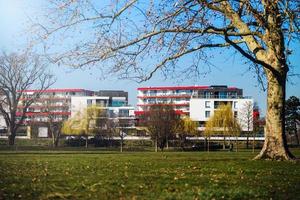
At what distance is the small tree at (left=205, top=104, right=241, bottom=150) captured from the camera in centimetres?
8264

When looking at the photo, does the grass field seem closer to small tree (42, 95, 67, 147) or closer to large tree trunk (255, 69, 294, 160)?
large tree trunk (255, 69, 294, 160)

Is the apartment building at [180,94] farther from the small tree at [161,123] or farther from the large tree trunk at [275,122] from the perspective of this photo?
the large tree trunk at [275,122]

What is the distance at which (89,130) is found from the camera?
9056 cm

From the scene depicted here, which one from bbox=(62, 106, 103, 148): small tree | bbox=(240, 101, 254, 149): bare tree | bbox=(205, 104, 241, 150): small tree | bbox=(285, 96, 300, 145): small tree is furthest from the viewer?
bbox=(62, 106, 103, 148): small tree

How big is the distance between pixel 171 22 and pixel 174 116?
5553cm

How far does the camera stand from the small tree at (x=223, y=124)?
8264 centimetres

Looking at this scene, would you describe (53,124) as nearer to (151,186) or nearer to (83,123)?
(83,123)

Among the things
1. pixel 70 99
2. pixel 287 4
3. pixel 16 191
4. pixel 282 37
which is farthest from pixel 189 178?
pixel 70 99

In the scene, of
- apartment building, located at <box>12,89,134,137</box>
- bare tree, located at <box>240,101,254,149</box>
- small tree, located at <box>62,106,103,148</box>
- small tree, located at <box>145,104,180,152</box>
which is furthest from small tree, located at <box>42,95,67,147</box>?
bare tree, located at <box>240,101,254,149</box>

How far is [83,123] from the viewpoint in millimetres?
91875

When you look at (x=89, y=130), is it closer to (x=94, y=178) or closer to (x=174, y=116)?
(x=174, y=116)

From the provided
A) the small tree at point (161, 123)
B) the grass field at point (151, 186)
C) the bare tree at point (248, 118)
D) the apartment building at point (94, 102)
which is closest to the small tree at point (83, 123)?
the apartment building at point (94, 102)

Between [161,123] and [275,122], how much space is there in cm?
5053

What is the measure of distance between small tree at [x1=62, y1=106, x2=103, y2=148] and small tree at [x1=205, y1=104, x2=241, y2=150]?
22.2 m
